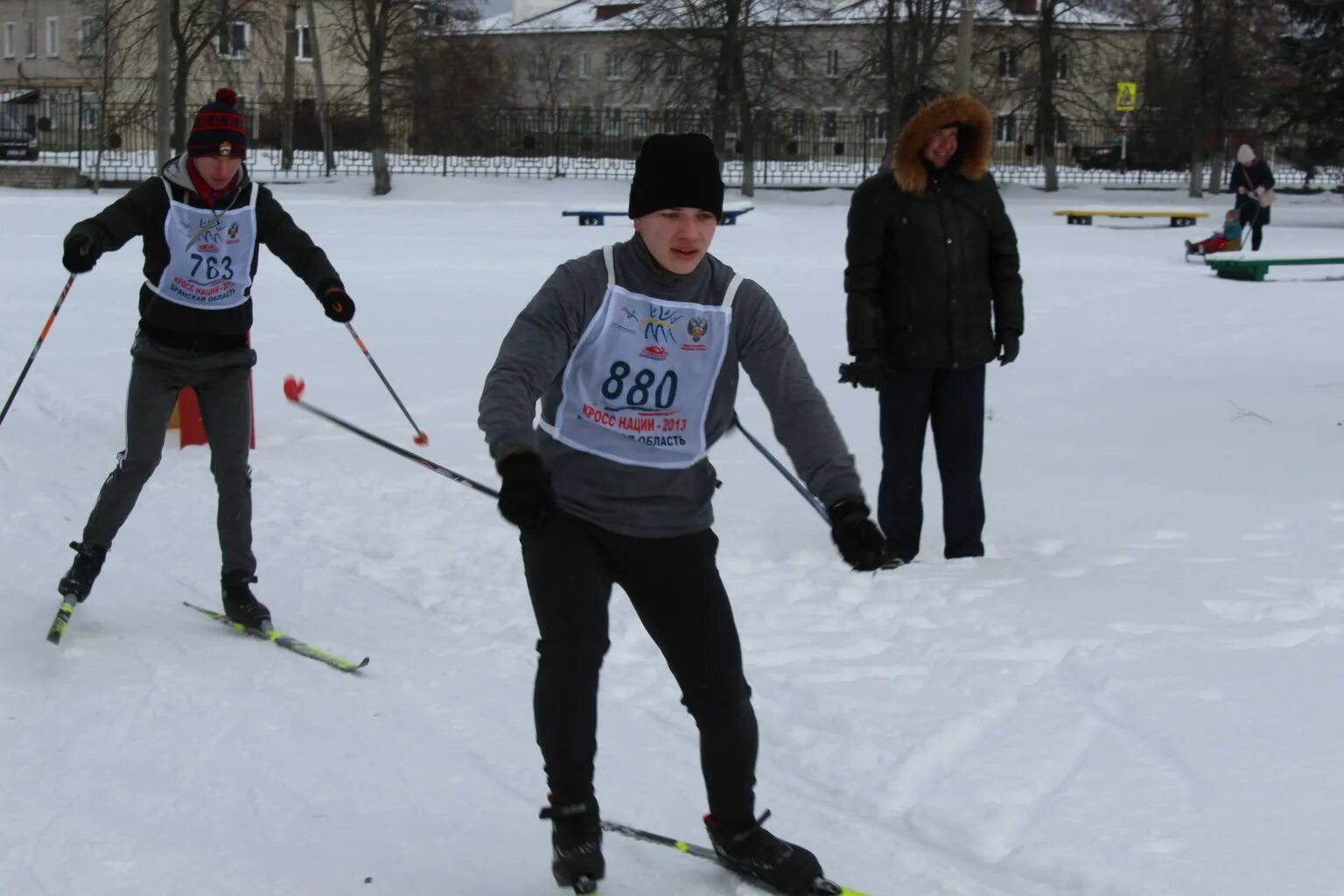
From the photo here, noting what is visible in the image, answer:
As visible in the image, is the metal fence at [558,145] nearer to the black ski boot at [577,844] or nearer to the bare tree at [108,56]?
the bare tree at [108,56]

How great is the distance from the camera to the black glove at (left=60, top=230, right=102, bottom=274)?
5398 millimetres

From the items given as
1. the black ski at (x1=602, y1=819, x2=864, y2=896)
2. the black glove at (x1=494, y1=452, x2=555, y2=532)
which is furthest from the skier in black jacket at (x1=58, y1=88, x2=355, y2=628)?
the black glove at (x1=494, y1=452, x2=555, y2=532)

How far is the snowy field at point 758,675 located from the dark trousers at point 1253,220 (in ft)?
36.1

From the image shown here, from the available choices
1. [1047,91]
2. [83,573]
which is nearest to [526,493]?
[83,573]

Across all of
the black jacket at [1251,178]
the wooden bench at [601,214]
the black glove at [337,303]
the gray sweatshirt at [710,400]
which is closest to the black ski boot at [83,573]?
the black glove at [337,303]

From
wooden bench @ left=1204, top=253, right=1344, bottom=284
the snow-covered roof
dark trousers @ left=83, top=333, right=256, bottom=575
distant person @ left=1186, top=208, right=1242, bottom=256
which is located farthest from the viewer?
the snow-covered roof

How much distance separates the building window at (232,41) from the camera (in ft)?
143

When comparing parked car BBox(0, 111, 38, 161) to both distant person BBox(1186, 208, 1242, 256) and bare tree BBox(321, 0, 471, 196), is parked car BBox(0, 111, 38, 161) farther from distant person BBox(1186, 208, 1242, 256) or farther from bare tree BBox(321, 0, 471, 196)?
distant person BBox(1186, 208, 1242, 256)

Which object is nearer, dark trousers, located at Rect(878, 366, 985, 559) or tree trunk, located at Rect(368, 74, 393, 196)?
dark trousers, located at Rect(878, 366, 985, 559)

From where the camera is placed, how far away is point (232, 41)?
54.2 metres

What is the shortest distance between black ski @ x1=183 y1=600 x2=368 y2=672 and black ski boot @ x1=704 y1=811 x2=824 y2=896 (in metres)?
2.10

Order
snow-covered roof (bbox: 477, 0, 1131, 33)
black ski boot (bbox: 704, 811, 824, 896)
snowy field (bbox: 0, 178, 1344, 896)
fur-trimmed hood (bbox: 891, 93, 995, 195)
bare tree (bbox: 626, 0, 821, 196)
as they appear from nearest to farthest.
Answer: black ski boot (bbox: 704, 811, 824, 896), snowy field (bbox: 0, 178, 1344, 896), fur-trimmed hood (bbox: 891, 93, 995, 195), bare tree (bbox: 626, 0, 821, 196), snow-covered roof (bbox: 477, 0, 1131, 33)

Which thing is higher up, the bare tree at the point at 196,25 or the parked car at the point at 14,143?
the bare tree at the point at 196,25

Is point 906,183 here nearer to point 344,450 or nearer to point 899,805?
point 899,805
